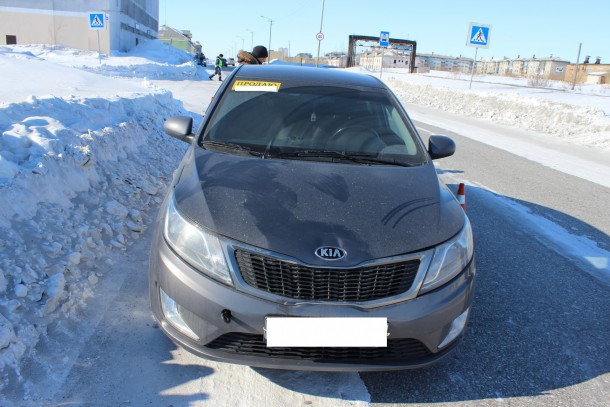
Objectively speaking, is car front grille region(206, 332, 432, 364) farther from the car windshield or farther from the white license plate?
the car windshield

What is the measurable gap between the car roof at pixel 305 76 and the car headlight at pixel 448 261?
1.99 meters

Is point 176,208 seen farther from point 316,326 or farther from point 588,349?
point 588,349

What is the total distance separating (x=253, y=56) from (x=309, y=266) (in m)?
7.83

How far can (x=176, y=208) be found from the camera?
2.69 metres

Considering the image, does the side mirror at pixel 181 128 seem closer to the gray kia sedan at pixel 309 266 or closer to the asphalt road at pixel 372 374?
the gray kia sedan at pixel 309 266

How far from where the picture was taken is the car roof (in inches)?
164

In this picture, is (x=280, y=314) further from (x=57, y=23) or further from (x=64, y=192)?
(x=57, y=23)

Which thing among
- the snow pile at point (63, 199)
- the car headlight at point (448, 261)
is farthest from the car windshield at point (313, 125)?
the snow pile at point (63, 199)

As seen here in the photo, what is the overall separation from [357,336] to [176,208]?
120 centimetres

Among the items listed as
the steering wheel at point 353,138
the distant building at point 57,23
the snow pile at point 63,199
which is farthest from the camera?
the distant building at point 57,23

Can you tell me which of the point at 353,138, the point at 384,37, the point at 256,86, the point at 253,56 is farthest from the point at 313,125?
the point at 384,37

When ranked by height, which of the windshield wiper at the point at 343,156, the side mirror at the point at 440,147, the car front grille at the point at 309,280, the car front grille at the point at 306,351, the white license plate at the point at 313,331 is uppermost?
the side mirror at the point at 440,147

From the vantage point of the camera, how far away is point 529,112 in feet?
57.5

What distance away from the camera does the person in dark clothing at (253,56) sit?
932cm
